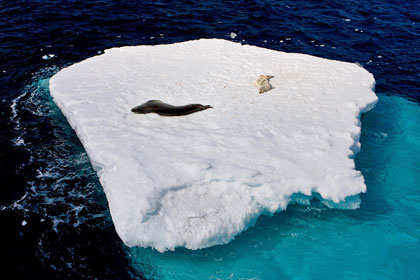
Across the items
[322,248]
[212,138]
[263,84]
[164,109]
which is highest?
[263,84]

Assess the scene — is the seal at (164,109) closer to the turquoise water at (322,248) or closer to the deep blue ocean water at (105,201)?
the deep blue ocean water at (105,201)

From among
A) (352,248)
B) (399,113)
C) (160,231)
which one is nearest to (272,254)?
(352,248)

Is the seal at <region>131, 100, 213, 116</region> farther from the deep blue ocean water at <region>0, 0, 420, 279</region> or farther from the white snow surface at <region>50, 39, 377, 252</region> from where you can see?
the deep blue ocean water at <region>0, 0, 420, 279</region>

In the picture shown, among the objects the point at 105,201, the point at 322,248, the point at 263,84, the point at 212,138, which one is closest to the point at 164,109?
the point at 212,138

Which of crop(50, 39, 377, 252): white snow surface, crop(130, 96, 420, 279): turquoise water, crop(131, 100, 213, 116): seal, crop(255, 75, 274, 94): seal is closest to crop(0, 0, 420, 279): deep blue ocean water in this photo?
crop(130, 96, 420, 279): turquoise water

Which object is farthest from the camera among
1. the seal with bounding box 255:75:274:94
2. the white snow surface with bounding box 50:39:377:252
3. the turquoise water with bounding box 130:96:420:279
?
the seal with bounding box 255:75:274:94

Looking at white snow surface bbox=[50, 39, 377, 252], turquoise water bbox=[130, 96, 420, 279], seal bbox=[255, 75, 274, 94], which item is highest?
seal bbox=[255, 75, 274, 94]

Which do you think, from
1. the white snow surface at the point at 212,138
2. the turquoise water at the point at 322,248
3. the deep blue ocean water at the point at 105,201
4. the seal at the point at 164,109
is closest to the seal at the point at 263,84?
the white snow surface at the point at 212,138

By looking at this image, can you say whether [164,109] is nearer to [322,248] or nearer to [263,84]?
[263,84]
